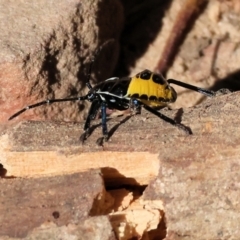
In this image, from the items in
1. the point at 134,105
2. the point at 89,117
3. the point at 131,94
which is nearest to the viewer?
the point at 89,117

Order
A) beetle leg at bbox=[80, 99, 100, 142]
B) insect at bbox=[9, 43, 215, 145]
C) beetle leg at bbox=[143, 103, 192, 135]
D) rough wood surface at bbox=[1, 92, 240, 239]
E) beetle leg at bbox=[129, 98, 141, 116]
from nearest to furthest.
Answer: rough wood surface at bbox=[1, 92, 240, 239] → beetle leg at bbox=[143, 103, 192, 135] → beetle leg at bbox=[80, 99, 100, 142] → beetle leg at bbox=[129, 98, 141, 116] → insect at bbox=[9, 43, 215, 145]

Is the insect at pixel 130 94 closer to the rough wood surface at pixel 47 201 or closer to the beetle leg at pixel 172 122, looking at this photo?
the beetle leg at pixel 172 122

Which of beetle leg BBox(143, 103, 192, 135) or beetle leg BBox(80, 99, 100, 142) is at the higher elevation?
beetle leg BBox(143, 103, 192, 135)

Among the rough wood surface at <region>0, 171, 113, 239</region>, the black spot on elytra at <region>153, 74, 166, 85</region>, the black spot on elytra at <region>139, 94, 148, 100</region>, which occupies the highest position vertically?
the black spot on elytra at <region>153, 74, 166, 85</region>

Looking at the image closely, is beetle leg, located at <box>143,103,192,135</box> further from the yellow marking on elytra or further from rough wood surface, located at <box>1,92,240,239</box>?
the yellow marking on elytra

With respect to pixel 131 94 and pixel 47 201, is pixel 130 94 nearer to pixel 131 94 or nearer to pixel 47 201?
pixel 131 94

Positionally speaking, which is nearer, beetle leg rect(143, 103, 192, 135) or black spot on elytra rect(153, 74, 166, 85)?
beetle leg rect(143, 103, 192, 135)

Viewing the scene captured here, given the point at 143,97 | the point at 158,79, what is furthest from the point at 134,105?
the point at 158,79

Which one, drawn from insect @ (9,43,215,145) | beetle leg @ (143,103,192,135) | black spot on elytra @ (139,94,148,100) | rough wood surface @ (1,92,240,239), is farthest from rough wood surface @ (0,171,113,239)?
black spot on elytra @ (139,94,148,100)

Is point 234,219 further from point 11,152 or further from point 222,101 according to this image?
point 11,152

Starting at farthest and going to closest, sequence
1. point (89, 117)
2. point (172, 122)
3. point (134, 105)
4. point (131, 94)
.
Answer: point (131, 94) → point (134, 105) → point (89, 117) → point (172, 122)

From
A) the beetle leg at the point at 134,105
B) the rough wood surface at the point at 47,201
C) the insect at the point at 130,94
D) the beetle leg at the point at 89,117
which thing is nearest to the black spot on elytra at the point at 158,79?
the insect at the point at 130,94
